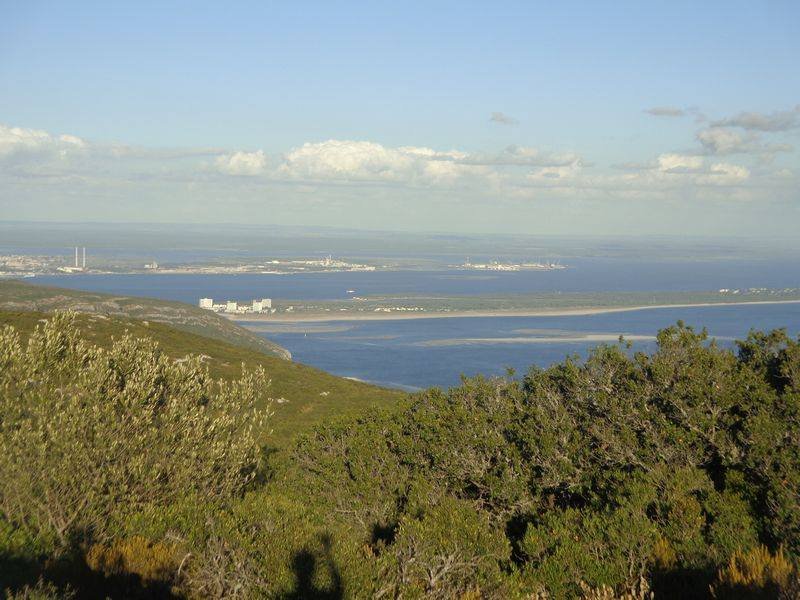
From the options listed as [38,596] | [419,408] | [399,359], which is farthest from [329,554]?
[399,359]

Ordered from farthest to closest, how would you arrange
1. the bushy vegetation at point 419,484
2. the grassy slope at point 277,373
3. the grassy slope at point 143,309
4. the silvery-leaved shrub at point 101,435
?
1. the grassy slope at point 143,309
2. the grassy slope at point 277,373
3. the silvery-leaved shrub at point 101,435
4. the bushy vegetation at point 419,484

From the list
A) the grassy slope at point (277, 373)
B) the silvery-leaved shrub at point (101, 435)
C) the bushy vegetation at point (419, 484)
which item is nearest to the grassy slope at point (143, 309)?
the grassy slope at point (277, 373)

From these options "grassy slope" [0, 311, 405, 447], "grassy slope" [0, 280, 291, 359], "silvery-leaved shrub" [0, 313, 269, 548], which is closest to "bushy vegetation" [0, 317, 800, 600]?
"silvery-leaved shrub" [0, 313, 269, 548]

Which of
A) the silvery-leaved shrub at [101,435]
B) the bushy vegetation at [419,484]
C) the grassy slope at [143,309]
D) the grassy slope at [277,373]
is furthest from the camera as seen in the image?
the grassy slope at [143,309]

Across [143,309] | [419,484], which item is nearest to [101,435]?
[419,484]

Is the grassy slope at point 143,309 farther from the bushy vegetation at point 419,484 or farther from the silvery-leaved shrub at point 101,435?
the silvery-leaved shrub at point 101,435

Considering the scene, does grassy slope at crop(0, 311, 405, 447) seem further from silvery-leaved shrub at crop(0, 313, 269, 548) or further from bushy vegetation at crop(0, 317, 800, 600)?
silvery-leaved shrub at crop(0, 313, 269, 548)
